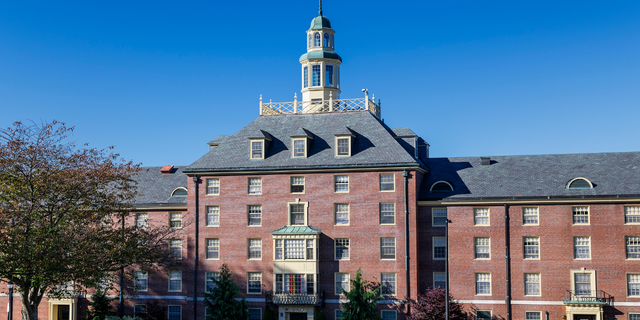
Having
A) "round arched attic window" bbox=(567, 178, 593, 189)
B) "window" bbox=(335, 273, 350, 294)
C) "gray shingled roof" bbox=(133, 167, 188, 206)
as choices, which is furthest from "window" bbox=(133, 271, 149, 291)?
"round arched attic window" bbox=(567, 178, 593, 189)

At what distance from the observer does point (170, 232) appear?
49625mm

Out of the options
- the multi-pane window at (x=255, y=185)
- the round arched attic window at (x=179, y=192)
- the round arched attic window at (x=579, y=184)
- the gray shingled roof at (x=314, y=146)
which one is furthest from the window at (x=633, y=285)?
the round arched attic window at (x=179, y=192)

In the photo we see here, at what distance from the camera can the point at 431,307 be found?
1828 inches

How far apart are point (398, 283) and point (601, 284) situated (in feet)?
45.6

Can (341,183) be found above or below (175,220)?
above

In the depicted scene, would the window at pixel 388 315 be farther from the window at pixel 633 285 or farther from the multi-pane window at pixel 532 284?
the window at pixel 633 285

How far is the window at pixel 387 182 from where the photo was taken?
4975cm

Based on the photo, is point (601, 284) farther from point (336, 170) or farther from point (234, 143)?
point (234, 143)

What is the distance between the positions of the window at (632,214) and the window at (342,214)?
64.0ft

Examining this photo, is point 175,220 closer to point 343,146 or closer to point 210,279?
point 210,279

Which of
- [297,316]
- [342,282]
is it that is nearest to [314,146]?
[342,282]

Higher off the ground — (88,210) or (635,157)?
(635,157)

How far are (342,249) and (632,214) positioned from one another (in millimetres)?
20438

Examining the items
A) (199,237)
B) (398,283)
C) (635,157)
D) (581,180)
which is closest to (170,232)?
(199,237)
